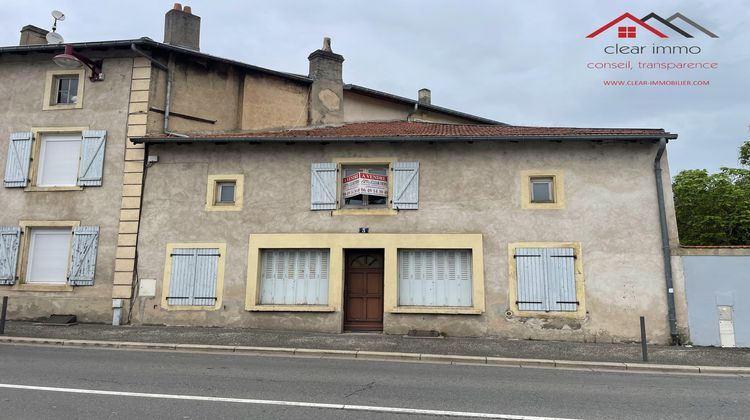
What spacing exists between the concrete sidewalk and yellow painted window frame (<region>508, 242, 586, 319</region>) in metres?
0.70

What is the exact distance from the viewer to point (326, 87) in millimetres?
16594

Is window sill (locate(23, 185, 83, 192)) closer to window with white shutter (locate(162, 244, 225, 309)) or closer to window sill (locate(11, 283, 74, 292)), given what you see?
window sill (locate(11, 283, 74, 292))

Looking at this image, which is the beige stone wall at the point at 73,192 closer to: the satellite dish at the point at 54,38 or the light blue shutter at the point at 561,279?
the satellite dish at the point at 54,38

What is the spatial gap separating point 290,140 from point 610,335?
8.40 m

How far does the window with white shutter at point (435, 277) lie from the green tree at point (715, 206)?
70.2ft

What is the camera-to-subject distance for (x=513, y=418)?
16.5 feet

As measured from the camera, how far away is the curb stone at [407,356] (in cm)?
831

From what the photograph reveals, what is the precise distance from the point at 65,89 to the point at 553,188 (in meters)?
12.8

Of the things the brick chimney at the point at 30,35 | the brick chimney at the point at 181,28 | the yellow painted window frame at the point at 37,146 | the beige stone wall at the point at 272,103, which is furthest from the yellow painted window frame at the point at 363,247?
the brick chimney at the point at 30,35

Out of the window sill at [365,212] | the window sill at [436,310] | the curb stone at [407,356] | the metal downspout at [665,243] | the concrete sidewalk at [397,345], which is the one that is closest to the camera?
the curb stone at [407,356]

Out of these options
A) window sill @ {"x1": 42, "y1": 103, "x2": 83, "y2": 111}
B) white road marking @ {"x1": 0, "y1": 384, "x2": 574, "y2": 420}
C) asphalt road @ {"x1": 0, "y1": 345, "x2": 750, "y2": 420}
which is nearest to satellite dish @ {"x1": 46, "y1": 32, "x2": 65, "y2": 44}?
window sill @ {"x1": 42, "y1": 103, "x2": 83, "y2": 111}

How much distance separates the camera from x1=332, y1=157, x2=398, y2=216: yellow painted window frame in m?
11.8

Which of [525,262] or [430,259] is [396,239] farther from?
[525,262]

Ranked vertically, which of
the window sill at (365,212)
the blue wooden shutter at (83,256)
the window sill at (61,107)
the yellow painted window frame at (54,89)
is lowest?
the blue wooden shutter at (83,256)
